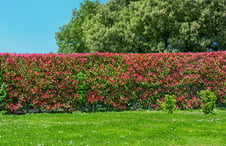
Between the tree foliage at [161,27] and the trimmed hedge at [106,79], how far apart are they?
10.5 m

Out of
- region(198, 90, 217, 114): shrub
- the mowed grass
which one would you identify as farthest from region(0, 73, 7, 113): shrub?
region(198, 90, 217, 114): shrub

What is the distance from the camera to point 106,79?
634 inches

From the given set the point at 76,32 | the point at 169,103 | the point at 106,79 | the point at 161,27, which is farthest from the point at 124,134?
the point at 76,32

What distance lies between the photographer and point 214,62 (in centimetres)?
1716

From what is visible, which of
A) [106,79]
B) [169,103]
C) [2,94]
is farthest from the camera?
[106,79]

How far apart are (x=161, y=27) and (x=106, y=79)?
1406 centimetres

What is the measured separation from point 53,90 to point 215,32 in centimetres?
2090

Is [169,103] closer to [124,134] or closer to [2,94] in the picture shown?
[124,134]

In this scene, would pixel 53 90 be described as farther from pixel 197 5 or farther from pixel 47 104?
pixel 197 5

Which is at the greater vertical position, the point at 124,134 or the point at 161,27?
the point at 161,27

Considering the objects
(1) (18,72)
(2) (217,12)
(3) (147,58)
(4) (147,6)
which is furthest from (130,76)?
(2) (217,12)

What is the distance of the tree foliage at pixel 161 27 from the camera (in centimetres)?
2717

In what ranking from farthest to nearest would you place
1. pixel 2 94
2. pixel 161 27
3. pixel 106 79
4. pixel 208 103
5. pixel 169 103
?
pixel 161 27
pixel 106 79
pixel 2 94
pixel 169 103
pixel 208 103

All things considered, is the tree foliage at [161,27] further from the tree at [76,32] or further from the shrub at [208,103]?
the shrub at [208,103]
